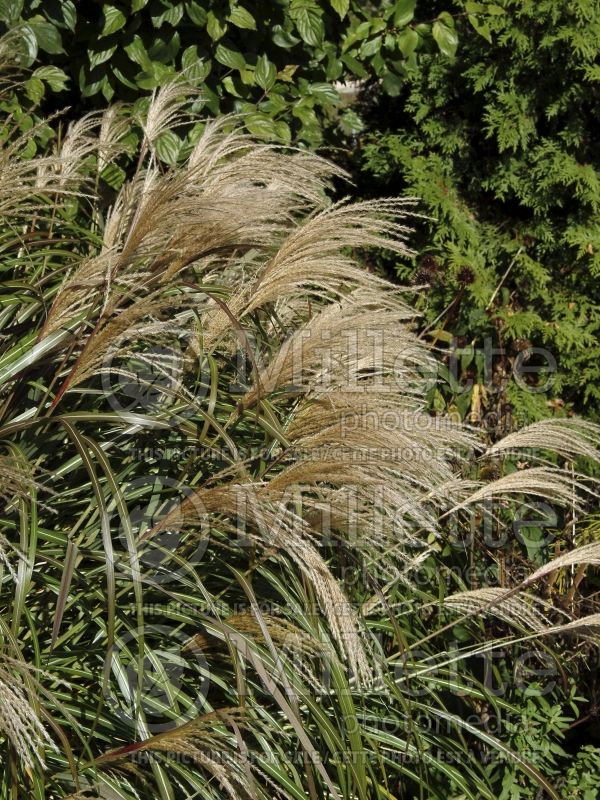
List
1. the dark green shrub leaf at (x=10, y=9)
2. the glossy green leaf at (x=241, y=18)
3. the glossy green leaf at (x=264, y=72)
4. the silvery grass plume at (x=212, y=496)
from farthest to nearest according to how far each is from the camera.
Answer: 1. the glossy green leaf at (x=264, y=72)
2. the glossy green leaf at (x=241, y=18)
3. the dark green shrub leaf at (x=10, y=9)
4. the silvery grass plume at (x=212, y=496)

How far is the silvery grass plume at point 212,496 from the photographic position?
6.83 feet

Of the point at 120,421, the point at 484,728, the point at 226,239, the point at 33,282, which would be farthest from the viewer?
the point at 484,728

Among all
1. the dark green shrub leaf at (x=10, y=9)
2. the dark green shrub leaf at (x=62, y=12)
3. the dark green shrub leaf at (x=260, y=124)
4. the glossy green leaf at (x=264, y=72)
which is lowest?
the dark green shrub leaf at (x=260, y=124)

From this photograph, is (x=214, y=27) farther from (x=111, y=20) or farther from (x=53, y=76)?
(x=53, y=76)

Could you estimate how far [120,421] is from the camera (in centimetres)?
228

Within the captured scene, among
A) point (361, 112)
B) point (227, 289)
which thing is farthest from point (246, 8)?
point (227, 289)

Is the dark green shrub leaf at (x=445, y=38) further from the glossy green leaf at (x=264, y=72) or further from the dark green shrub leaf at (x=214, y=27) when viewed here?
the dark green shrub leaf at (x=214, y=27)

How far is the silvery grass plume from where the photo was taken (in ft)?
6.83

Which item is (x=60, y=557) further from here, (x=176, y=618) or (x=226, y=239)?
(x=226, y=239)

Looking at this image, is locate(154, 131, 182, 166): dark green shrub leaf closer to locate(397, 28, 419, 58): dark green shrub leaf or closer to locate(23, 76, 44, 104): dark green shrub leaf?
locate(23, 76, 44, 104): dark green shrub leaf

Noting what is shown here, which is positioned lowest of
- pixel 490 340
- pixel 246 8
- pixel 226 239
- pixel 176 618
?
pixel 490 340

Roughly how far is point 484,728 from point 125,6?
2.83m

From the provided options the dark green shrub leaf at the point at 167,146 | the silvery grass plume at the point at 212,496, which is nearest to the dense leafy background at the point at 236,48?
the dark green shrub leaf at the point at 167,146

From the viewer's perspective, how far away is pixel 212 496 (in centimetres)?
209
